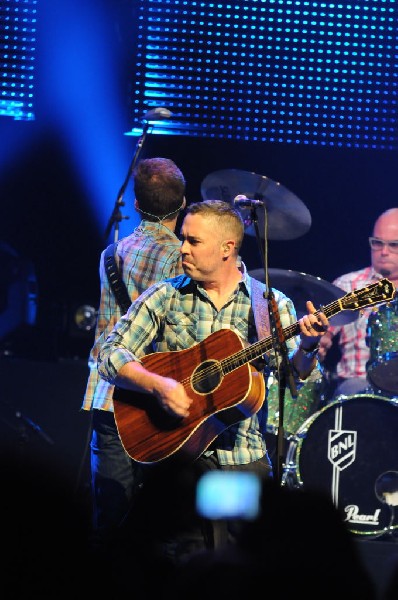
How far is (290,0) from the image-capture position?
27.6 feet

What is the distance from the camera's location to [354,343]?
829 centimetres

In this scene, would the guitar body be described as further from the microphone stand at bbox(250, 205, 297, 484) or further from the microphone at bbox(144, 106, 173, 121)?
the microphone at bbox(144, 106, 173, 121)

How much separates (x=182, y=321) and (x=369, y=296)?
0.97 metres

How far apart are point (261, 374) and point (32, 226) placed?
15.9 feet

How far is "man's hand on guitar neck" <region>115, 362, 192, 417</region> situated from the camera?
14.3ft

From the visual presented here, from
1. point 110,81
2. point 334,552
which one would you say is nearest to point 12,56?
point 110,81

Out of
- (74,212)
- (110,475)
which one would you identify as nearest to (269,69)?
(74,212)

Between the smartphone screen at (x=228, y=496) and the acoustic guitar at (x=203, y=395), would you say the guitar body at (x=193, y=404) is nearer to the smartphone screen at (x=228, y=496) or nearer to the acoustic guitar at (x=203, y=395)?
the acoustic guitar at (x=203, y=395)

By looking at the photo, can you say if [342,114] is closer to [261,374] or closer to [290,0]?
[290,0]

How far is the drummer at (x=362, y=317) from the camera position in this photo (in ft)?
26.7

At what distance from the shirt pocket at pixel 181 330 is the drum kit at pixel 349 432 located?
2.19 m

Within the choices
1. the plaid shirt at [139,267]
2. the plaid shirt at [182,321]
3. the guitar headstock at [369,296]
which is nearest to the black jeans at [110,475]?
the plaid shirt at [139,267]

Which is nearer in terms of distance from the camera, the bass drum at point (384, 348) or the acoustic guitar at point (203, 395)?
the acoustic guitar at point (203, 395)

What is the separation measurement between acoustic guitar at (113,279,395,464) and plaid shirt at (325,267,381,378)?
12.1 feet
